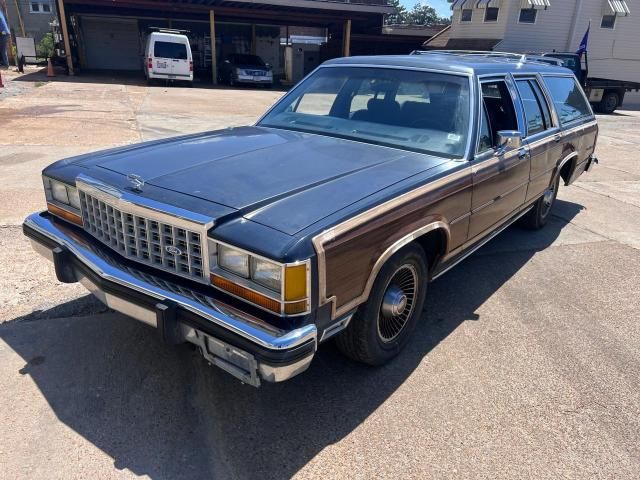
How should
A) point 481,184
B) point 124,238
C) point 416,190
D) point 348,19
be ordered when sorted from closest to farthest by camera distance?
1. point 124,238
2. point 416,190
3. point 481,184
4. point 348,19

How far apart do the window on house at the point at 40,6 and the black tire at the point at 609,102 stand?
4549 centimetres

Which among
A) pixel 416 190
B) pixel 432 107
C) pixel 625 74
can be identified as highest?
pixel 432 107

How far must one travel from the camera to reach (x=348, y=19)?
84.4 ft

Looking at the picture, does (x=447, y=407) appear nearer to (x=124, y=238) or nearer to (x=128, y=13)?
(x=124, y=238)

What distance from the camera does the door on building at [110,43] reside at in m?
29.4

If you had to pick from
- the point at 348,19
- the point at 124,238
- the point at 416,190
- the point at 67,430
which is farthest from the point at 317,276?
the point at 348,19

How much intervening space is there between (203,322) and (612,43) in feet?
96.5

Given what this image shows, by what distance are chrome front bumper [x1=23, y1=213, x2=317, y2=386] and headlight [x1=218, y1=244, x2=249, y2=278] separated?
0.56 ft

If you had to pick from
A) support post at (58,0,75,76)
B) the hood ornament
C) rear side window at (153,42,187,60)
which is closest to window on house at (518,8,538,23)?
rear side window at (153,42,187,60)

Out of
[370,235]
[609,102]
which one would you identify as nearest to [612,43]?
[609,102]

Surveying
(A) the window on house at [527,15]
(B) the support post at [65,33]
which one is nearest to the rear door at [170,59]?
(B) the support post at [65,33]

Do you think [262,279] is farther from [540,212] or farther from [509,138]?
[540,212]

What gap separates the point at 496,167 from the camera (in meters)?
3.67

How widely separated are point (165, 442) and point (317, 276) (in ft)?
3.76
